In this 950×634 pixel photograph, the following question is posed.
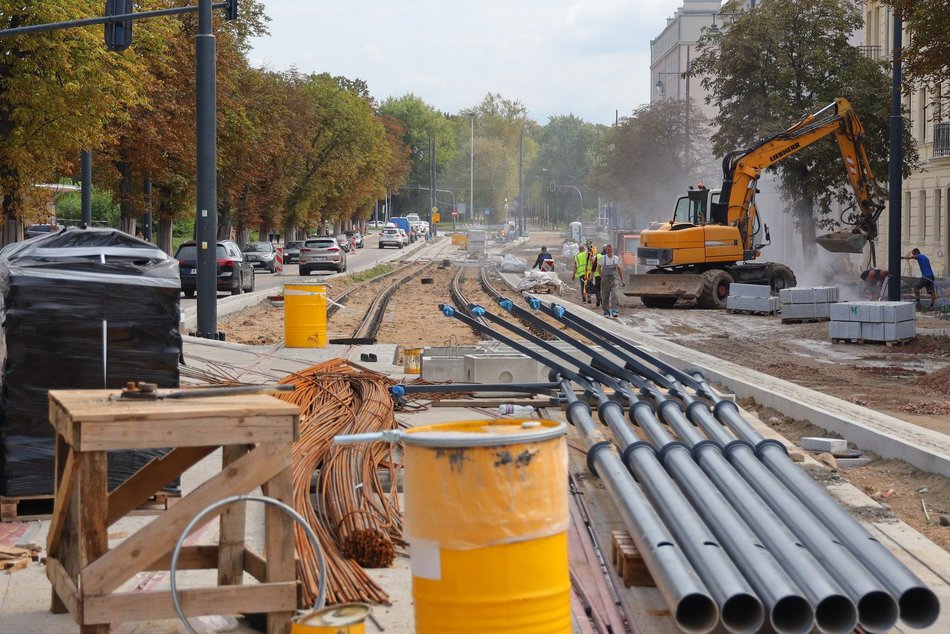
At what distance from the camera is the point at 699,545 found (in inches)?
262

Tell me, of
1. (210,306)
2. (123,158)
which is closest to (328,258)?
(123,158)

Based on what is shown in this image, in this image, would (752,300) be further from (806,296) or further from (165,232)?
(165,232)

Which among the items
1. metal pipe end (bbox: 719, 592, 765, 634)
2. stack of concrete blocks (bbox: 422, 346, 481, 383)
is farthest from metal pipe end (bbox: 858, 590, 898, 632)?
stack of concrete blocks (bbox: 422, 346, 481, 383)

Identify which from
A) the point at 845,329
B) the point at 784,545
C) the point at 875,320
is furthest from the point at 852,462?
the point at 845,329

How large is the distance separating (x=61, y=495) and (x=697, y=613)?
125 inches

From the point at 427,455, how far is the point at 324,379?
25.5 ft

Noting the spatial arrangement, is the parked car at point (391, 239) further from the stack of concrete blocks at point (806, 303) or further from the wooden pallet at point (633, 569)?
the wooden pallet at point (633, 569)

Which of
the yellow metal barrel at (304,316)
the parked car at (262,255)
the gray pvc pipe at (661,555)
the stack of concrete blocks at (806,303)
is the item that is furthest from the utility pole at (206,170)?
the parked car at (262,255)

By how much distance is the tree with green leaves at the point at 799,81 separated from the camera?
45750mm

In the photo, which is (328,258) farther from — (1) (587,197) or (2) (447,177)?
(1) (587,197)

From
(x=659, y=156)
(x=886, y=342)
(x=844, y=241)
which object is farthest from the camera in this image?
(x=659, y=156)

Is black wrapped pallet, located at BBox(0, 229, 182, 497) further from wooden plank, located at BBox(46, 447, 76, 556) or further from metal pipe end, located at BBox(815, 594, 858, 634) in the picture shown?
metal pipe end, located at BBox(815, 594, 858, 634)

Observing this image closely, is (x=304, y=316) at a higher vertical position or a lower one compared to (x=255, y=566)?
higher

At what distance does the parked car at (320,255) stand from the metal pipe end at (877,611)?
53.2m
